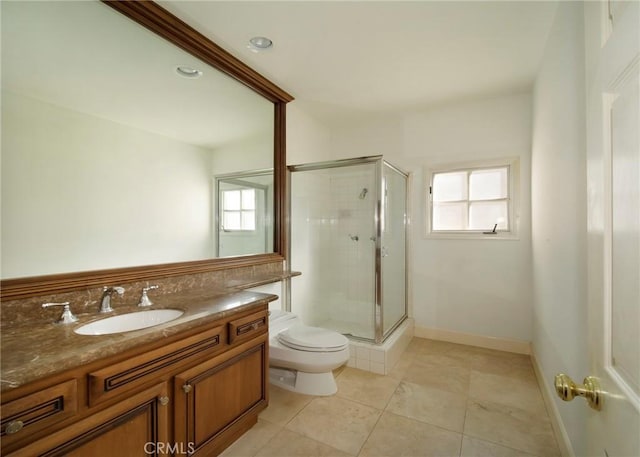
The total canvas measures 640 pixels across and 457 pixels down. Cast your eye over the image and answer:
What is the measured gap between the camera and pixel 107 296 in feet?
4.65

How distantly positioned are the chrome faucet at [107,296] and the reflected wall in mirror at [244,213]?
29.6 inches

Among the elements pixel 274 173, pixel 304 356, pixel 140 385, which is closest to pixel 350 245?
pixel 274 173

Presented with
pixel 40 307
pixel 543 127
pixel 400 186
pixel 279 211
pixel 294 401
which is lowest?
pixel 294 401

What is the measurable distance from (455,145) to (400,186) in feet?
2.25

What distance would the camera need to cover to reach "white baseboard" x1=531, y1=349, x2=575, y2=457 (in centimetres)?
151

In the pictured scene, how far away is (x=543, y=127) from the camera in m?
2.12

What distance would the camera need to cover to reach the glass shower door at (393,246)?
8.98ft

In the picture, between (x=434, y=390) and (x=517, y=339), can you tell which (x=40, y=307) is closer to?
(x=434, y=390)

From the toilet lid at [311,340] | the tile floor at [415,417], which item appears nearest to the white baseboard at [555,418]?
the tile floor at [415,417]

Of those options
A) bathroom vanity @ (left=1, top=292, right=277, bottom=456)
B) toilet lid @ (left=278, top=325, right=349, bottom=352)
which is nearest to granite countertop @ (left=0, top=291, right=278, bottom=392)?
bathroom vanity @ (left=1, top=292, right=277, bottom=456)

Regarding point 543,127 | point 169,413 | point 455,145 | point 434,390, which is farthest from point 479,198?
point 169,413

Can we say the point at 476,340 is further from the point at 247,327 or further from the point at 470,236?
the point at 247,327

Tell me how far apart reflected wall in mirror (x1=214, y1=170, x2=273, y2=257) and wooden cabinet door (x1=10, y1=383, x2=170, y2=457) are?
1.11 m

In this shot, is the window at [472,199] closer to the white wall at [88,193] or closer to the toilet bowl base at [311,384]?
the toilet bowl base at [311,384]
